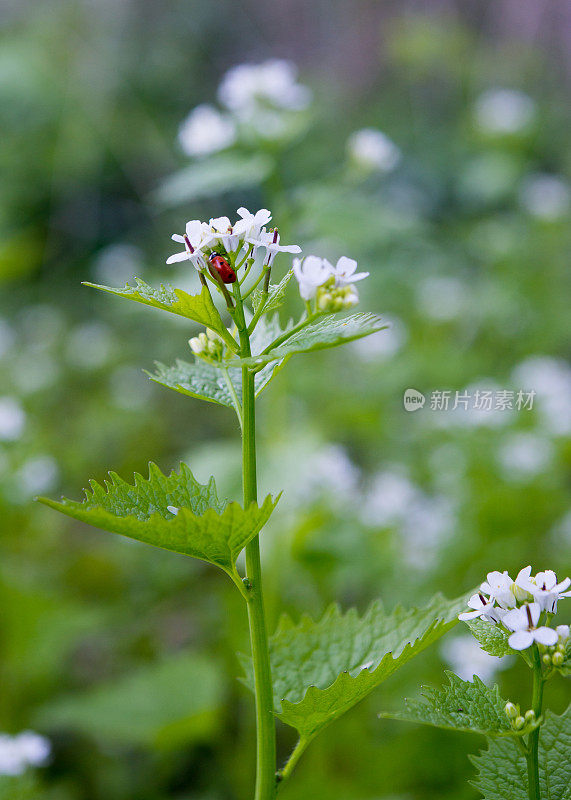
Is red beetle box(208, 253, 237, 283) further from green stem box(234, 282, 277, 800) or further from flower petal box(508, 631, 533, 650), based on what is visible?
flower petal box(508, 631, 533, 650)

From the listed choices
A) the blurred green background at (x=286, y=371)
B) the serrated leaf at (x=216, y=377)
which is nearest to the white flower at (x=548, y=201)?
the blurred green background at (x=286, y=371)

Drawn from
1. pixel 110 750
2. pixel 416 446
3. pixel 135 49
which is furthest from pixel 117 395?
pixel 135 49

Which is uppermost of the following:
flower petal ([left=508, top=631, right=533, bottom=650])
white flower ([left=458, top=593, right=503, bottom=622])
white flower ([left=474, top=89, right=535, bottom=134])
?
white flower ([left=474, top=89, right=535, bottom=134])

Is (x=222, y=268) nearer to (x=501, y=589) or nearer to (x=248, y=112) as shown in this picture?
(x=501, y=589)

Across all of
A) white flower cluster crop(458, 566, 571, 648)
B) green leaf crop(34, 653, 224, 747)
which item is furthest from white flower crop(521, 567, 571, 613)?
green leaf crop(34, 653, 224, 747)

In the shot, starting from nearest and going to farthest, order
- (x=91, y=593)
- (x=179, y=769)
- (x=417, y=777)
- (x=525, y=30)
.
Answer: (x=417, y=777) < (x=179, y=769) < (x=91, y=593) < (x=525, y=30)

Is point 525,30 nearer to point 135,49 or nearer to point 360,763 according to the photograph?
point 135,49
